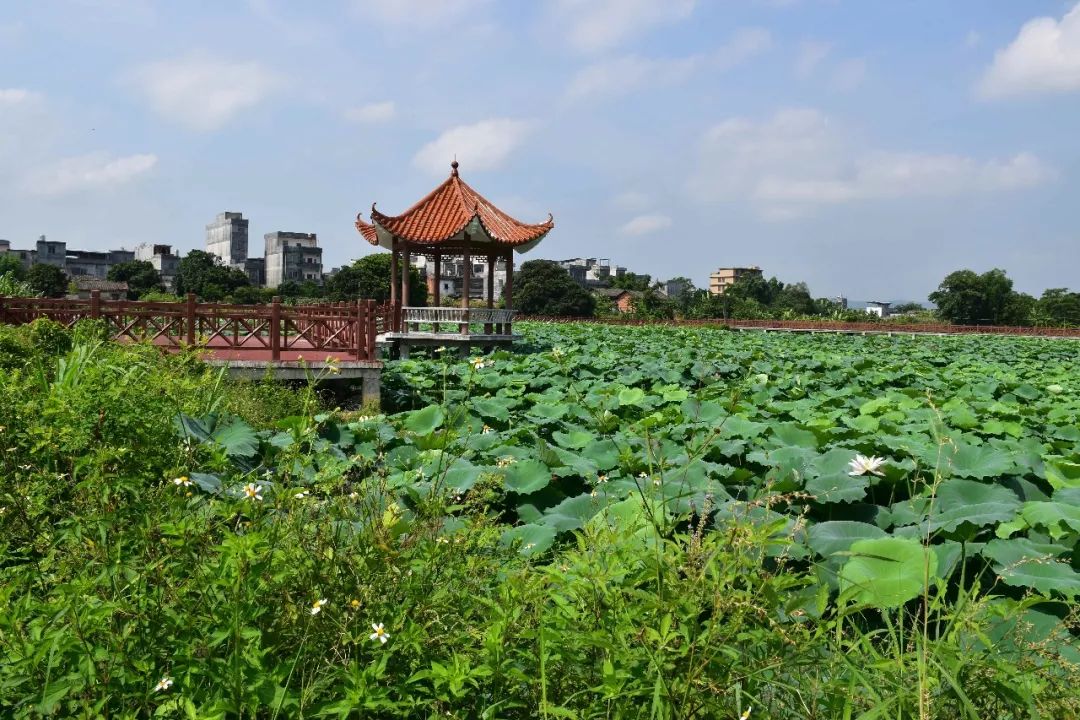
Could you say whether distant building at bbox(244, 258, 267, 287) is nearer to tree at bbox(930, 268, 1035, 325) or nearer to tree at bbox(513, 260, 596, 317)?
tree at bbox(513, 260, 596, 317)

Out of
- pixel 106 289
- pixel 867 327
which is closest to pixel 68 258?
pixel 106 289

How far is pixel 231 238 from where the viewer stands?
107 m

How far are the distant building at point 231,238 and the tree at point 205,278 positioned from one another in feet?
135

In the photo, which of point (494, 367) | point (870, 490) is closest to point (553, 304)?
point (494, 367)

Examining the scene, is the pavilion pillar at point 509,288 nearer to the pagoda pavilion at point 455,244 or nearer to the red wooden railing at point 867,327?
the pagoda pavilion at point 455,244

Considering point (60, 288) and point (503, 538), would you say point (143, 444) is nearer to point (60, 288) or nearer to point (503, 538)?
point (503, 538)

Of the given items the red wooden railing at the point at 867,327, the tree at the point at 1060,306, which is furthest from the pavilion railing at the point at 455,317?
the tree at the point at 1060,306

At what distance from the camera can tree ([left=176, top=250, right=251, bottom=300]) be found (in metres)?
60.6

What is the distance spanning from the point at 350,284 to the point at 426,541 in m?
53.1

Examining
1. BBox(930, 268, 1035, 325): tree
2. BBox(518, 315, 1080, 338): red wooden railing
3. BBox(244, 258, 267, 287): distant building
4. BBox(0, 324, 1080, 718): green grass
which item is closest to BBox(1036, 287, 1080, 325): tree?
BBox(930, 268, 1035, 325): tree

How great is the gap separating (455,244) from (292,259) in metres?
90.2

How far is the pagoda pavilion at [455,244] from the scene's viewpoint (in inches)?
579

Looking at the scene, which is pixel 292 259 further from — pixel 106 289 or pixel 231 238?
pixel 106 289

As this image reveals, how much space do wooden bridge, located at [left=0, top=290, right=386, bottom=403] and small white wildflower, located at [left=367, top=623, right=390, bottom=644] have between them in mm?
7514
